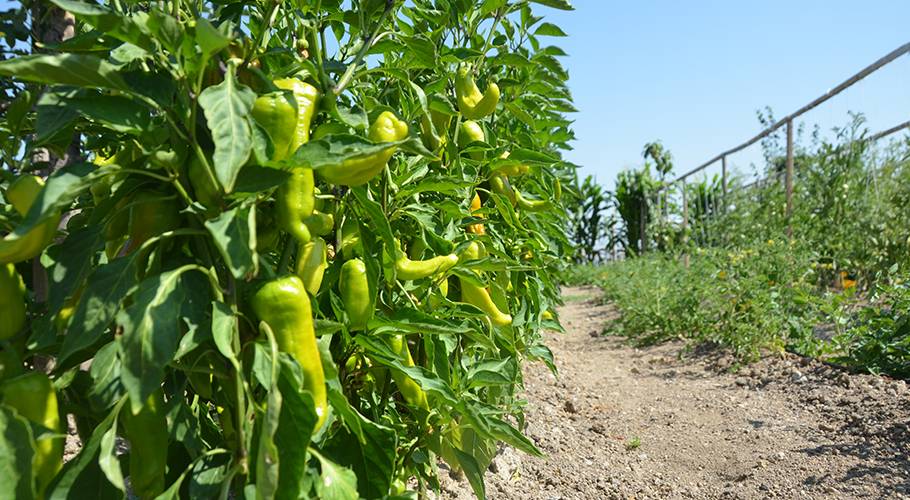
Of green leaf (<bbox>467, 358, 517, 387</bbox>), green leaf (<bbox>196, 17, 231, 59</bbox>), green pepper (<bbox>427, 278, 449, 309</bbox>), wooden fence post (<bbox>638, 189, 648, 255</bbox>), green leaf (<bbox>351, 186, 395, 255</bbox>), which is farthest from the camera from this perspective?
wooden fence post (<bbox>638, 189, 648, 255</bbox>)

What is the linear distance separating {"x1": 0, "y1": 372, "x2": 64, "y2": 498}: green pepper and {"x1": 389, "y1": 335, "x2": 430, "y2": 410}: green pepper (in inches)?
26.1

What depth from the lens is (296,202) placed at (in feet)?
3.27

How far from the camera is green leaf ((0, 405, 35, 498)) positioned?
31.3 inches

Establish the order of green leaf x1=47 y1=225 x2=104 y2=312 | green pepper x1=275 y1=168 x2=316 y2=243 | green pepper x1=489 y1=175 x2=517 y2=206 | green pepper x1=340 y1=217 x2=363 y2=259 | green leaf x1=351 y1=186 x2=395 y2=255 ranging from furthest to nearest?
1. green pepper x1=489 y1=175 x2=517 y2=206
2. green pepper x1=340 y1=217 x2=363 y2=259
3. green leaf x1=351 y1=186 x2=395 y2=255
4. green pepper x1=275 y1=168 x2=316 y2=243
5. green leaf x1=47 y1=225 x2=104 y2=312

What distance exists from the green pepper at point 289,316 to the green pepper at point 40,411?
0.90 ft

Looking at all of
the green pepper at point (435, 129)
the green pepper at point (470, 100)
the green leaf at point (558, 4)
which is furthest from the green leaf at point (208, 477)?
the green leaf at point (558, 4)

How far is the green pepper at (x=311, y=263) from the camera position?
3.74 feet

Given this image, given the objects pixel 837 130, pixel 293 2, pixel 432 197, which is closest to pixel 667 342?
pixel 837 130

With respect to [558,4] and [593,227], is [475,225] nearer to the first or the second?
[558,4]

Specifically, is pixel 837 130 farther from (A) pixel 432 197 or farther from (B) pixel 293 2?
(B) pixel 293 2

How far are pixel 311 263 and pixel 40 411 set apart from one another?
44cm

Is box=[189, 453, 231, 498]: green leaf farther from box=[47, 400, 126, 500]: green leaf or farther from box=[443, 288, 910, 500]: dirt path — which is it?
box=[443, 288, 910, 500]: dirt path

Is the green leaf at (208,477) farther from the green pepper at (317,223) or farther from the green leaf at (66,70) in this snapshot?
the green leaf at (66,70)

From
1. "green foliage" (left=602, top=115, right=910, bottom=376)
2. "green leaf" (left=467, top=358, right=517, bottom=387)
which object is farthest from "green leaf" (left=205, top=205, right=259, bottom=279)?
"green foliage" (left=602, top=115, right=910, bottom=376)
